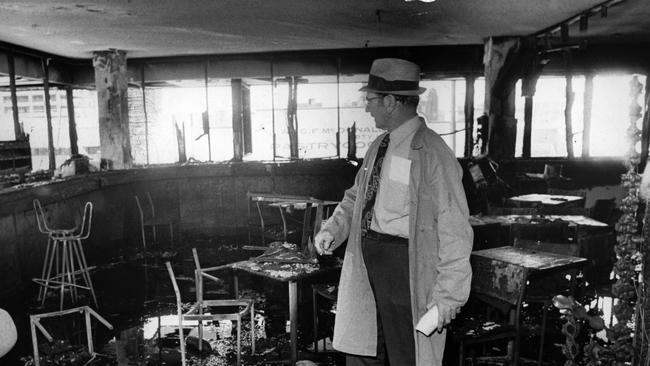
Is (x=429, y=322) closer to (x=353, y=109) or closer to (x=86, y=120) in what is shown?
(x=353, y=109)

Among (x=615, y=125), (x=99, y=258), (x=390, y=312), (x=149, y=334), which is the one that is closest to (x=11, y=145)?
(x=99, y=258)

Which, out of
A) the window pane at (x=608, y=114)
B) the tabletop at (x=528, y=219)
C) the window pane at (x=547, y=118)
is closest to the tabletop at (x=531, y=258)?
the tabletop at (x=528, y=219)

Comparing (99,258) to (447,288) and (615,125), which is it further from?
(615,125)

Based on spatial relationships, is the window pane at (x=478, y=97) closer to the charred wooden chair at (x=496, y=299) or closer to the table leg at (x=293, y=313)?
the charred wooden chair at (x=496, y=299)

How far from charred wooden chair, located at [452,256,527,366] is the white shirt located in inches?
48.6

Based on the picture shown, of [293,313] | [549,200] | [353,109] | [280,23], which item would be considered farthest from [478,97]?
[293,313]

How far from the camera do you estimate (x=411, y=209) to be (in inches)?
105

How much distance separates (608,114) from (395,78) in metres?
11.3

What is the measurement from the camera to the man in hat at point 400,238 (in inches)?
99.9

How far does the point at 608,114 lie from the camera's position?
1196 cm

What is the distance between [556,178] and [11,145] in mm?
10293

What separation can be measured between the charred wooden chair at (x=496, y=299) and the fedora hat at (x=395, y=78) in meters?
1.70

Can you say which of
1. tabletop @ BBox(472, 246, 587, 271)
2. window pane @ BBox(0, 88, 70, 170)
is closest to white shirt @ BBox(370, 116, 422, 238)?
tabletop @ BBox(472, 246, 587, 271)

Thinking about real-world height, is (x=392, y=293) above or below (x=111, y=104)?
below
